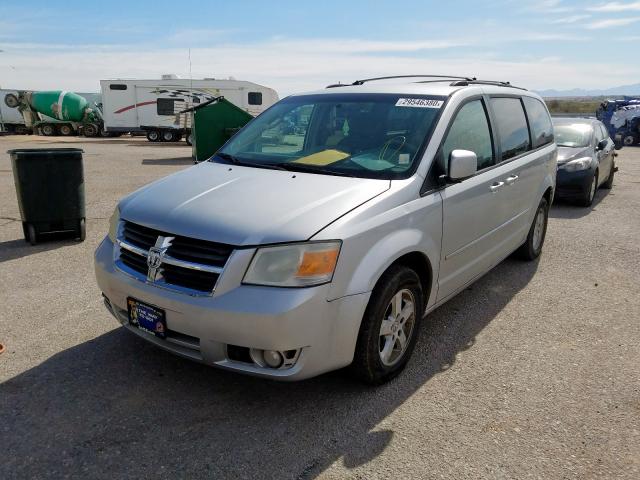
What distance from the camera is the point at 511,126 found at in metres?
4.79

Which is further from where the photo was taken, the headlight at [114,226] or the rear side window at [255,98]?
the rear side window at [255,98]

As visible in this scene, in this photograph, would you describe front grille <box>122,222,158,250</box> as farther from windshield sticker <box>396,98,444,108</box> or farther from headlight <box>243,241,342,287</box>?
windshield sticker <box>396,98,444,108</box>

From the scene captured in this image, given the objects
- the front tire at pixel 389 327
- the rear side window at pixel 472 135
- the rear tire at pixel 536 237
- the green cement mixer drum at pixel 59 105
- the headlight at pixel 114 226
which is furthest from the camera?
the green cement mixer drum at pixel 59 105

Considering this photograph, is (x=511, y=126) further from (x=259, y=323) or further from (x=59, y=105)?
(x=59, y=105)

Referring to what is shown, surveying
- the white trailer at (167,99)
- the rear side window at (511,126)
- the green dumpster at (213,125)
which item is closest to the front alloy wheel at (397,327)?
the rear side window at (511,126)

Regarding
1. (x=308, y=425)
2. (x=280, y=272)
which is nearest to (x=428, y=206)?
(x=280, y=272)

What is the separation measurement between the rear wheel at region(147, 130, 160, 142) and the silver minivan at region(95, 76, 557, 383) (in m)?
25.7

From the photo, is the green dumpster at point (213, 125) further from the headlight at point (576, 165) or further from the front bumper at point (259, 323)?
the front bumper at point (259, 323)

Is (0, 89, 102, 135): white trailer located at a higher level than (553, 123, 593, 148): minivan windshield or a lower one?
lower

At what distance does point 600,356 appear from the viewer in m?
3.79

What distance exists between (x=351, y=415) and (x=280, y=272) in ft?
3.11

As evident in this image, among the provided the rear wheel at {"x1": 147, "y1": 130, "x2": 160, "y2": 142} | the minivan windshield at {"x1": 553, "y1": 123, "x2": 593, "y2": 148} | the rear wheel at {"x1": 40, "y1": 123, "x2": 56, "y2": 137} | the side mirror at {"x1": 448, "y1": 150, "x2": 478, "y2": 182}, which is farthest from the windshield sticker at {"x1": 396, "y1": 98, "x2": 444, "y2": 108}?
the rear wheel at {"x1": 40, "y1": 123, "x2": 56, "y2": 137}

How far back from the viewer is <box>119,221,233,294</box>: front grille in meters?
2.77

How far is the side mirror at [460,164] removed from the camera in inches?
134
